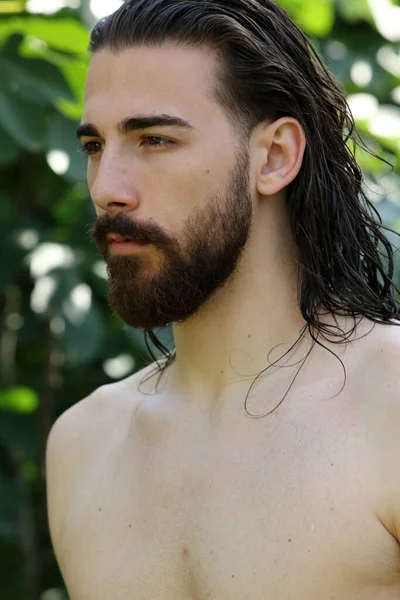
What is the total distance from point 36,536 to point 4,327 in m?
0.70

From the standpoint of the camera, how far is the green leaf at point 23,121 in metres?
2.78

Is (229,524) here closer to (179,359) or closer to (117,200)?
(179,359)

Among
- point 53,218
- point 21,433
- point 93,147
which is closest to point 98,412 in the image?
point 93,147

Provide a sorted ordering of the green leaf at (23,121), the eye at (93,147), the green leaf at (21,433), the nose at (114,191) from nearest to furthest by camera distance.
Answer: the nose at (114,191)
the eye at (93,147)
the green leaf at (23,121)
the green leaf at (21,433)

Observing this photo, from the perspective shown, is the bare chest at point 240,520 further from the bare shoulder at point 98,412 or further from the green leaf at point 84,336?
the green leaf at point 84,336

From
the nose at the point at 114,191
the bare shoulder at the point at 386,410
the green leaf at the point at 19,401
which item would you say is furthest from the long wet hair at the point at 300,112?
the green leaf at the point at 19,401

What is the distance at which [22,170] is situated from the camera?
3.78m

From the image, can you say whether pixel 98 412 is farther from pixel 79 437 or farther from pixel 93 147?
pixel 93 147

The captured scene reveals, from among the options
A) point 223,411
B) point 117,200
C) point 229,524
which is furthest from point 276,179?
point 229,524

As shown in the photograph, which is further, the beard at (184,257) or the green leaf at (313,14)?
the green leaf at (313,14)

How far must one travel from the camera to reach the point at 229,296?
2.16m

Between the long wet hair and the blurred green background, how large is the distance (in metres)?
0.24

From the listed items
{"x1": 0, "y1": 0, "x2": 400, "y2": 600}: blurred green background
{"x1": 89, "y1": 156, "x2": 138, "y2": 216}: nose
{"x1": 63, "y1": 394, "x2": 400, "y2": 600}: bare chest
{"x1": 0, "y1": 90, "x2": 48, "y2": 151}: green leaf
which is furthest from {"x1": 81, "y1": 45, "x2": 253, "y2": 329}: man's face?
{"x1": 0, "y1": 90, "x2": 48, "y2": 151}: green leaf

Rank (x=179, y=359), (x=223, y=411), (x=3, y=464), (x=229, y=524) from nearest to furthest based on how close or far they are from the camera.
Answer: (x=229, y=524), (x=223, y=411), (x=179, y=359), (x=3, y=464)
